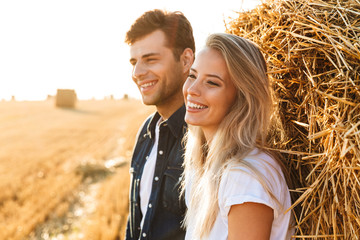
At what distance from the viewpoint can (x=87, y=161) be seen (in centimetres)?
1317

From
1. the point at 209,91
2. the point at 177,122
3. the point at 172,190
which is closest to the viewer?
the point at 209,91

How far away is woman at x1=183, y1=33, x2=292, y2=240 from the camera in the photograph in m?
1.70

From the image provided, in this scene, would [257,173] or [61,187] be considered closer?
[257,173]

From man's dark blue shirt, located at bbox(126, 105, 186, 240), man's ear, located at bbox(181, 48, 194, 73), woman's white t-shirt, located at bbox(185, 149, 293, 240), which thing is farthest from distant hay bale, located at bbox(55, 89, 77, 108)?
woman's white t-shirt, located at bbox(185, 149, 293, 240)

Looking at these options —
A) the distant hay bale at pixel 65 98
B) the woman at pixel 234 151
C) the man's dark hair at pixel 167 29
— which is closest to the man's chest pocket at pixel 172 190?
the woman at pixel 234 151

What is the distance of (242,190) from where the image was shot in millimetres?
1693

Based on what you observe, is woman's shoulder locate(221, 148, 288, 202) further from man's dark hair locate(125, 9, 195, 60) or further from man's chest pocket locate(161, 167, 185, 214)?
man's dark hair locate(125, 9, 195, 60)

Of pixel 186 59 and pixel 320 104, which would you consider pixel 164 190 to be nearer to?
pixel 186 59

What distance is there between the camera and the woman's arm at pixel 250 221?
168 cm

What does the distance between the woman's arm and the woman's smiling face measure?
624 mm

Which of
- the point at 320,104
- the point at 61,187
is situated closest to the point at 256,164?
the point at 320,104

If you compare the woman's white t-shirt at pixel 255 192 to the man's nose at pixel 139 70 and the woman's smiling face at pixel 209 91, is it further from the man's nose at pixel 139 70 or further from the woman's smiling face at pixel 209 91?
the man's nose at pixel 139 70

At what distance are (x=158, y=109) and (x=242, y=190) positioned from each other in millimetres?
1759

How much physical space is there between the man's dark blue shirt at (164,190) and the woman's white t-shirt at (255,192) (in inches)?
35.0
